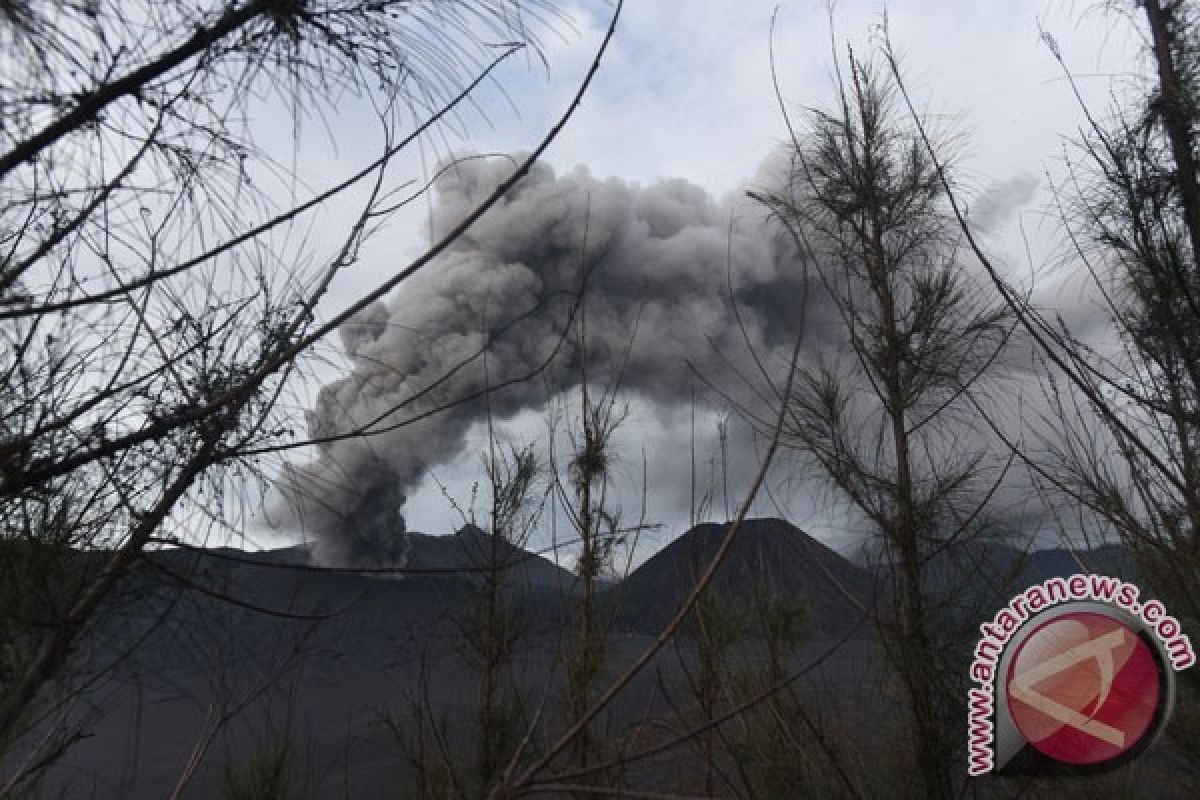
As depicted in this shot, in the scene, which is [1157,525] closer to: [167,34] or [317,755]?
[167,34]

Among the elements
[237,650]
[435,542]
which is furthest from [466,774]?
[435,542]

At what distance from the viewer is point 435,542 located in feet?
149

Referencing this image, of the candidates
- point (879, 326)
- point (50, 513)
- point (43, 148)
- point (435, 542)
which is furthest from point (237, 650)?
point (435, 542)

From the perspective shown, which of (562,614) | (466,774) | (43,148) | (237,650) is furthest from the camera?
(466,774)

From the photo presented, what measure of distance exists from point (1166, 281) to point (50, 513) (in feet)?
5.79

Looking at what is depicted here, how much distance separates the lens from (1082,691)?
2.37 meters

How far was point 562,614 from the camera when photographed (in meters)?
2.55

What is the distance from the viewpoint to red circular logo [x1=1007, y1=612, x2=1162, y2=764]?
90.0 inches

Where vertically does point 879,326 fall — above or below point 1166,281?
above

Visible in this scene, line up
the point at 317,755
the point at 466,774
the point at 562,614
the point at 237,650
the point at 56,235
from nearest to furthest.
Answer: the point at 56,235 < the point at 237,650 < the point at 562,614 < the point at 466,774 < the point at 317,755

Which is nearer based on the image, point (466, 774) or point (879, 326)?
point (879, 326)

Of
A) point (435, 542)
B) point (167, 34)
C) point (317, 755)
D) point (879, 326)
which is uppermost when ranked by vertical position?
point (435, 542)

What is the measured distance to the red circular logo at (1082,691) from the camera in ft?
7.50

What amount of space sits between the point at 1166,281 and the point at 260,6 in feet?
4.88
